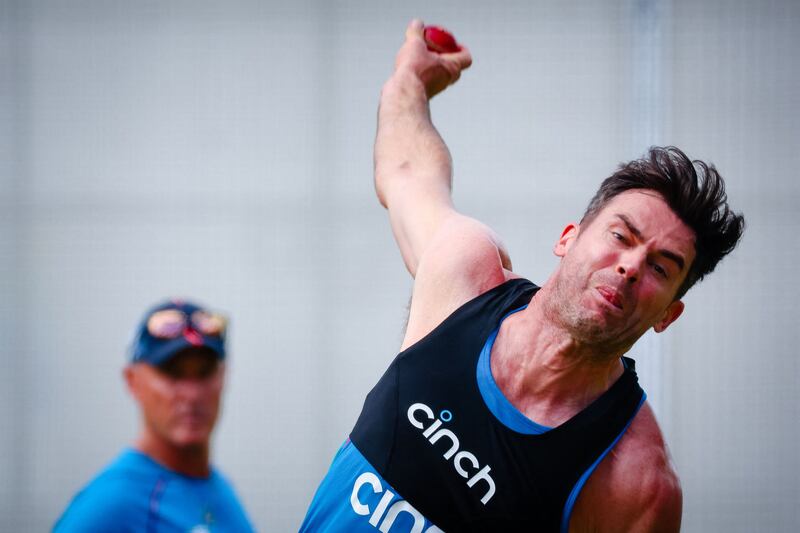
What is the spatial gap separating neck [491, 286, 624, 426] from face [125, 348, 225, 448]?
494mm

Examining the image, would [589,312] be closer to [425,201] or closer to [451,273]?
[451,273]

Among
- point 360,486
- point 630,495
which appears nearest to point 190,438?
point 360,486

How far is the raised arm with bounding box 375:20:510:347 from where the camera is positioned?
1.37m

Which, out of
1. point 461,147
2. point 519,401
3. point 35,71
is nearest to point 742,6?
point 461,147

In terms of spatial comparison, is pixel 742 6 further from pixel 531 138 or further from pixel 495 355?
pixel 495 355

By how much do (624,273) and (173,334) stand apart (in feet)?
2.56

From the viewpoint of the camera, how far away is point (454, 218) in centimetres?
144

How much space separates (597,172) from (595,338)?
197 cm

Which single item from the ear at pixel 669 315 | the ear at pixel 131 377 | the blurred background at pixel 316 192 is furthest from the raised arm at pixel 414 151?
the blurred background at pixel 316 192

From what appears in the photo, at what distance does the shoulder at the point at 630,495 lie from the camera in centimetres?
118

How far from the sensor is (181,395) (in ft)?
4.44

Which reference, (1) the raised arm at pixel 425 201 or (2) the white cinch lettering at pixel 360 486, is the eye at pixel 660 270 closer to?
(1) the raised arm at pixel 425 201

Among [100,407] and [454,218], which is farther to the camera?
[100,407]

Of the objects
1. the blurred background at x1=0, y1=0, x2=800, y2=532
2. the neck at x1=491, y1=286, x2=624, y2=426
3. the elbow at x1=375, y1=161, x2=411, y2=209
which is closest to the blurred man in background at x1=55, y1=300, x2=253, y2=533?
the elbow at x1=375, y1=161, x2=411, y2=209
